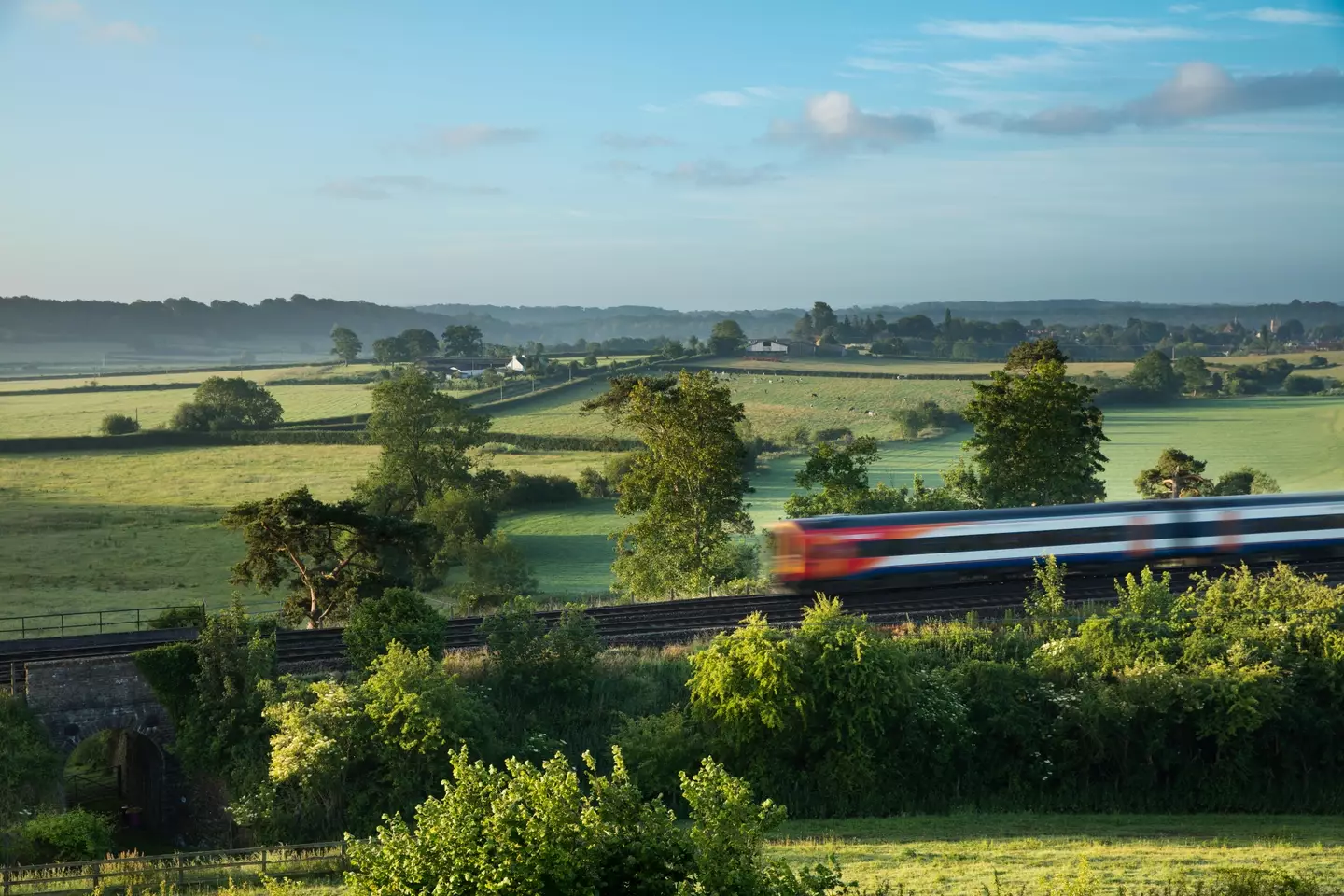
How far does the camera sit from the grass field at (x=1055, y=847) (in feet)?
69.4

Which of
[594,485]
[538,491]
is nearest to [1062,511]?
[538,491]

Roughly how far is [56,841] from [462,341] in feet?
451

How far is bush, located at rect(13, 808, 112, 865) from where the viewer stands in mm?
25750

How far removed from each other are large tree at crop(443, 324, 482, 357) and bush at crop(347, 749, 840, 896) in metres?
149

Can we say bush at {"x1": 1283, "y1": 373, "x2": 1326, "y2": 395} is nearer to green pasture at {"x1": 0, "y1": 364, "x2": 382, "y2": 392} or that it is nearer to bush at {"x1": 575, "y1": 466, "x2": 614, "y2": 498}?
bush at {"x1": 575, "y1": 466, "x2": 614, "y2": 498}

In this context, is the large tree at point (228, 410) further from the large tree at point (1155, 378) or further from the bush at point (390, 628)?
the large tree at point (1155, 378)

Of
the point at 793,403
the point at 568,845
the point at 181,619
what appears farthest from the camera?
the point at 793,403

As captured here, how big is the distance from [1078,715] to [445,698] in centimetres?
1677

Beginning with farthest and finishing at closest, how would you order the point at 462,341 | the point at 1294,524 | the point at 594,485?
the point at 462,341
the point at 594,485
the point at 1294,524

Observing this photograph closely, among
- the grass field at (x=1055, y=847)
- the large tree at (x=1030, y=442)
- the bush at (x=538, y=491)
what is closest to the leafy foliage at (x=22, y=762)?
the grass field at (x=1055, y=847)

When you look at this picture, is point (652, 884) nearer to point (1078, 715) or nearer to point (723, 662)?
point (723, 662)

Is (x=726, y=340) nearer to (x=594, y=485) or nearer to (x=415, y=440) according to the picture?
(x=594, y=485)

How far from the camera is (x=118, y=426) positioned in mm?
97125

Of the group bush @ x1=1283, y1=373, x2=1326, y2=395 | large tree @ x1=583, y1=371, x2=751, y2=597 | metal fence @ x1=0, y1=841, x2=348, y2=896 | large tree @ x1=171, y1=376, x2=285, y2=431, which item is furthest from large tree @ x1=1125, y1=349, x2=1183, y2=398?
metal fence @ x1=0, y1=841, x2=348, y2=896
